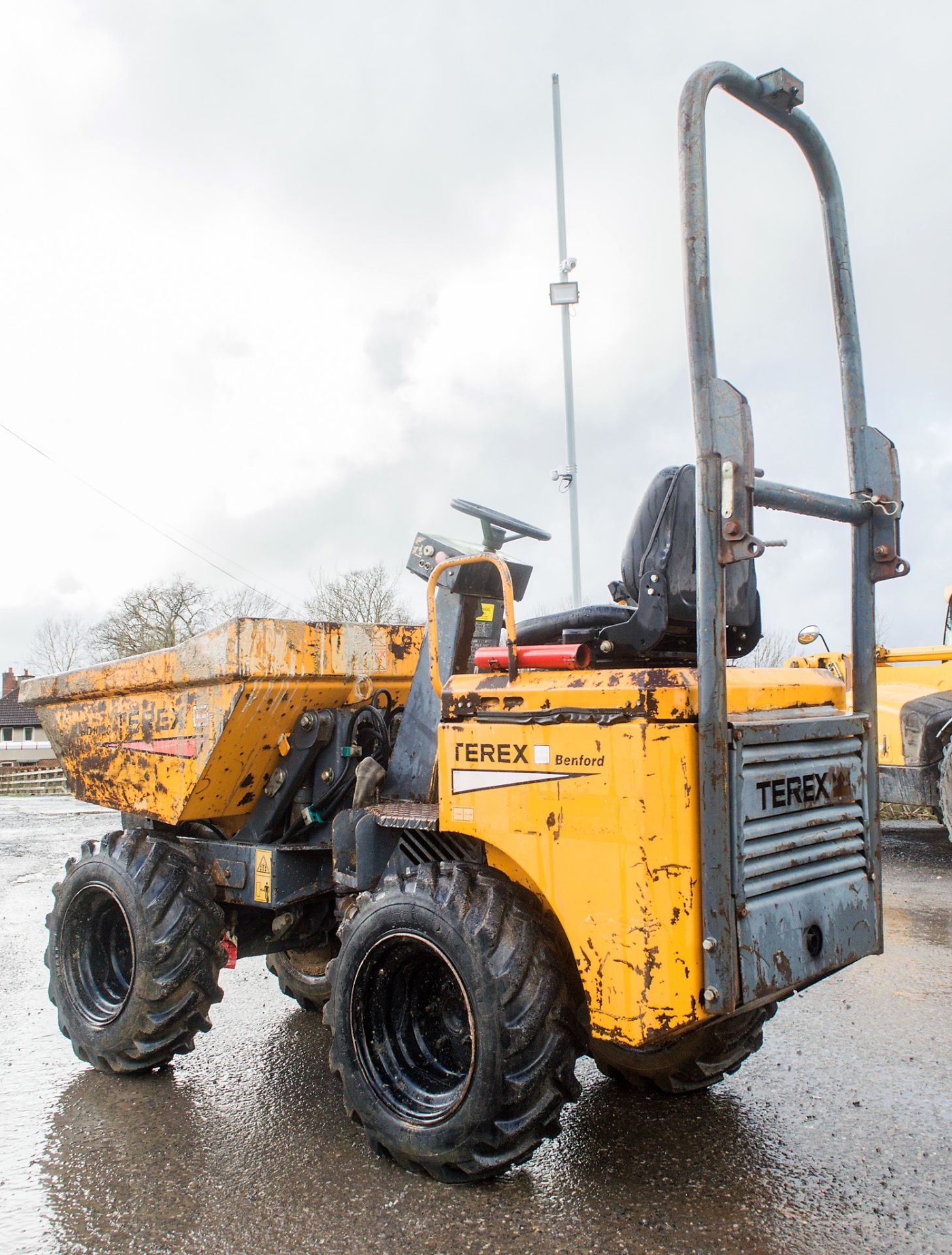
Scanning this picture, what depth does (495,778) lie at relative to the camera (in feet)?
10.4

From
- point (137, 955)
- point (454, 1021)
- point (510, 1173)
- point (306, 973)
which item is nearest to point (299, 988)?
point (306, 973)

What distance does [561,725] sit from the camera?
300 cm

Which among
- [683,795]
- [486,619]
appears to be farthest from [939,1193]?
[486,619]

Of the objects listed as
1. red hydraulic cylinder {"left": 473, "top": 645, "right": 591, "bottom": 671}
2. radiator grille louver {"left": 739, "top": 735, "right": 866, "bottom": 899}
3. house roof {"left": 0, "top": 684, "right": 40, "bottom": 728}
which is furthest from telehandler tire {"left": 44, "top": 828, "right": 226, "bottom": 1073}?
house roof {"left": 0, "top": 684, "right": 40, "bottom": 728}

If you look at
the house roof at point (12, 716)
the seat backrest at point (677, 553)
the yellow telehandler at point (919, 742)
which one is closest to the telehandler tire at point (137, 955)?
the seat backrest at point (677, 553)

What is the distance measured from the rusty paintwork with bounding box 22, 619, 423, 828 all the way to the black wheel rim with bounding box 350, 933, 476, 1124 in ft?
4.09

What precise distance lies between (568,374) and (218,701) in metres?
8.20

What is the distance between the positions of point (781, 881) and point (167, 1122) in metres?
2.40

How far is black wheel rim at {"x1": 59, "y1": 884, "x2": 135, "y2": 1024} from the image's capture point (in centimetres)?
446

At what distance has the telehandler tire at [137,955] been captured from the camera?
4.15 meters

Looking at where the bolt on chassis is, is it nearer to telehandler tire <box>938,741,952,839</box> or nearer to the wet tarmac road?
the wet tarmac road

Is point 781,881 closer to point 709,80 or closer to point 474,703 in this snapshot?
point 474,703

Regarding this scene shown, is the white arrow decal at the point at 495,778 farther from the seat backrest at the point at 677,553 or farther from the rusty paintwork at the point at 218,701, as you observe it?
the rusty paintwork at the point at 218,701

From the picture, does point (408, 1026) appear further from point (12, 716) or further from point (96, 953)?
point (12, 716)
